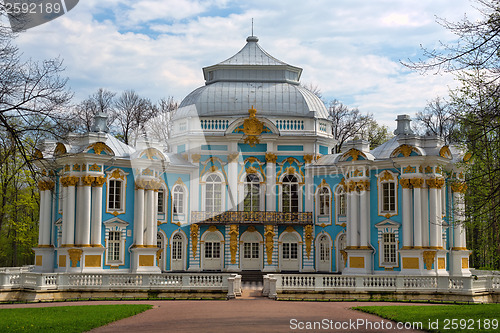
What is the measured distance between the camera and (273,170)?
110ft

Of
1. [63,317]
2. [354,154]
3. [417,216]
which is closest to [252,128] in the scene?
[354,154]

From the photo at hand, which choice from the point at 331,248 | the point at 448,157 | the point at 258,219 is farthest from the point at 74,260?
the point at 448,157

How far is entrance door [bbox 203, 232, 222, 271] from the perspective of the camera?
3300cm

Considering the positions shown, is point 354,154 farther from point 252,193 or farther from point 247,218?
point 247,218

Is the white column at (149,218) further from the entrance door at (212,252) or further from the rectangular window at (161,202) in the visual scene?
the entrance door at (212,252)

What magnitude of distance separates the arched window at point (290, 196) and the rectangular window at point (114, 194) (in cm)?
812

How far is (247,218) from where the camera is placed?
108 feet

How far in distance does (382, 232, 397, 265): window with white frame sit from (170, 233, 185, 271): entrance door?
9.65m

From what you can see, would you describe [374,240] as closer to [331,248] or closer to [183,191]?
[331,248]

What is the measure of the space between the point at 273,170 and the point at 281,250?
13.0 feet

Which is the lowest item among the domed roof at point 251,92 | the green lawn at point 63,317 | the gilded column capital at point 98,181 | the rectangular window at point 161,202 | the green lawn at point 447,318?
the green lawn at point 63,317

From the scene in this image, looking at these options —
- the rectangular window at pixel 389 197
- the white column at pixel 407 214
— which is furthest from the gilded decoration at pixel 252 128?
the white column at pixel 407 214

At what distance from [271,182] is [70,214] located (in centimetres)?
994

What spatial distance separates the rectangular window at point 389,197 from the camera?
3022 centimetres
